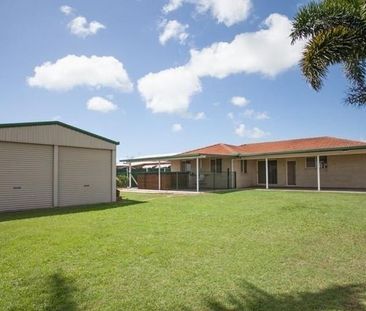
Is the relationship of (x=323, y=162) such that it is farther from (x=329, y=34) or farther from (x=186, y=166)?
(x=329, y=34)

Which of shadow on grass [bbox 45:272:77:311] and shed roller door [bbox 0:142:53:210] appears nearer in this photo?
shadow on grass [bbox 45:272:77:311]

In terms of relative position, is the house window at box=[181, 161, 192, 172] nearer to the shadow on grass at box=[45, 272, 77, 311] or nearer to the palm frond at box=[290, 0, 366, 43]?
the palm frond at box=[290, 0, 366, 43]

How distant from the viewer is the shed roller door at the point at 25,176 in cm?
1459

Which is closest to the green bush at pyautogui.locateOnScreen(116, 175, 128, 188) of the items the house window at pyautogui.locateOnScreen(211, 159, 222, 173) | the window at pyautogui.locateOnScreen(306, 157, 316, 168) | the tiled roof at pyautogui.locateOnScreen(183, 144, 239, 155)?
the tiled roof at pyautogui.locateOnScreen(183, 144, 239, 155)

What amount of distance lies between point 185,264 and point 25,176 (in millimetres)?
11252

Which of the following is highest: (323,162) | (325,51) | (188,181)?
(325,51)

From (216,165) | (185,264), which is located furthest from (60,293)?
(216,165)

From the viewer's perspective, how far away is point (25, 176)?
1527cm

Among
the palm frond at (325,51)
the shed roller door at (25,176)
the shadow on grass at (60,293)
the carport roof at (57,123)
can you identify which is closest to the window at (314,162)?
the carport roof at (57,123)

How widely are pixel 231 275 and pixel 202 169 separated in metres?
25.1

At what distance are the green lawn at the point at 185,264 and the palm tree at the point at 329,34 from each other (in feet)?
14.3

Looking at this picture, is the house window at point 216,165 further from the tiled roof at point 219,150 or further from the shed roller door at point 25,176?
the shed roller door at point 25,176

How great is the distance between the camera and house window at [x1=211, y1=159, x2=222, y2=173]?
96.7 feet

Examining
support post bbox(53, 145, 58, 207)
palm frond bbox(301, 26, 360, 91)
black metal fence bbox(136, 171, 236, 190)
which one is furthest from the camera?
black metal fence bbox(136, 171, 236, 190)
